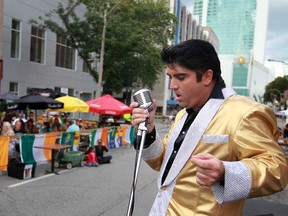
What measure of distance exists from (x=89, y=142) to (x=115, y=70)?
40.8ft

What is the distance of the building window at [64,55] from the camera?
28.4 metres

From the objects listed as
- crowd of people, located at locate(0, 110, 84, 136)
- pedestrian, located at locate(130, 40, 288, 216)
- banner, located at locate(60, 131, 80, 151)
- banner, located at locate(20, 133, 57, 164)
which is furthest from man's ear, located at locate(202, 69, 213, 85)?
banner, located at locate(60, 131, 80, 151)

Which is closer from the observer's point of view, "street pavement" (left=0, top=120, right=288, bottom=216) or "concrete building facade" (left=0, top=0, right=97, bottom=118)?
"street pavement" (left=0, top=120, right=288, bottom=216)

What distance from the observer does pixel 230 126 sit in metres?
1.54

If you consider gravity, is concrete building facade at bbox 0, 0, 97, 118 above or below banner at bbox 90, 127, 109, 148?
above

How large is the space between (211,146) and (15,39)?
948 inches

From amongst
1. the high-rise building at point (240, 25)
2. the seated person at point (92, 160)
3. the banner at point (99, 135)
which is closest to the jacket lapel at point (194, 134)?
the seated person at point (92, 160)

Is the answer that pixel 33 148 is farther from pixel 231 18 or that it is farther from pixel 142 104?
pixel 231 18

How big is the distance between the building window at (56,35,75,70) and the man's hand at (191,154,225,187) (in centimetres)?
2746

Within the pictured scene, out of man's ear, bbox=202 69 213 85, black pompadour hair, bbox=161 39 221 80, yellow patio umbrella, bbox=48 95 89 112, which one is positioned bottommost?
yellow patio umbrella, bbox=48 95 89 112

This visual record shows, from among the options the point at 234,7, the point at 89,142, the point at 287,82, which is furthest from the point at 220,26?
the point at 89,142


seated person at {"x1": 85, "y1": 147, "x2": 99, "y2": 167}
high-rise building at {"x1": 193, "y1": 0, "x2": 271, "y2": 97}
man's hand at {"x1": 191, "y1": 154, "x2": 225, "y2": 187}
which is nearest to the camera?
man's hand at {"x1": 191, "y1": 154, "x2": 225, "y2": 187}

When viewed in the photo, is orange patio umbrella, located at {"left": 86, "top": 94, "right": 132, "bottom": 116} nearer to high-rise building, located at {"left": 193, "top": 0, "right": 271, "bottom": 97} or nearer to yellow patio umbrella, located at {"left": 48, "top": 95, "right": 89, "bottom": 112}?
yellow patio umbrella, located at {"left": 48, "top": 95, "right": 89, "bottom": 112}

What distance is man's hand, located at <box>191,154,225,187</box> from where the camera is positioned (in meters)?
1.28
